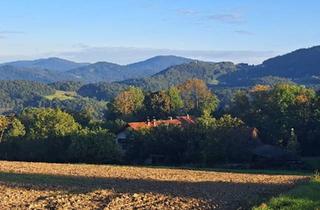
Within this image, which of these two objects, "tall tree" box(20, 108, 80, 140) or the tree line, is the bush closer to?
the tree line

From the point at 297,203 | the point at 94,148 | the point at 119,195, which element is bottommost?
the point at 94,148

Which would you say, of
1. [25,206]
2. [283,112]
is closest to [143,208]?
[25,206]

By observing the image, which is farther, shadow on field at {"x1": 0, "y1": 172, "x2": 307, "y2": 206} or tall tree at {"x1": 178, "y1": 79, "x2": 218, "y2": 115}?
tall tree at {"x1": 178, "y1": 79, "x2": 218, "y2": 115}

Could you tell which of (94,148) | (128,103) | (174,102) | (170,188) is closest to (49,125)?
(94,148)

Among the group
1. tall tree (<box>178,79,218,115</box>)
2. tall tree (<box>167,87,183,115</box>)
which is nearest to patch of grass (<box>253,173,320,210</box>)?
tall tree (<box>167,87,183,115</box>)

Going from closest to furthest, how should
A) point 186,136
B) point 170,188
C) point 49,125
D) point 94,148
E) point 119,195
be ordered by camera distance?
point 119,195, point 170,188, point 94,148, point 186,136, point 49,125

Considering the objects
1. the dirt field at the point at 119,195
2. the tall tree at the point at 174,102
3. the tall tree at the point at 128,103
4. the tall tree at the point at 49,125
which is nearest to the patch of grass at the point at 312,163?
Answer: the dirt field at the point at 119,195

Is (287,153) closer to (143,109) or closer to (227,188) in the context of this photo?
(227,188)

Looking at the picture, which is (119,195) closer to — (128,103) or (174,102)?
(128,103)

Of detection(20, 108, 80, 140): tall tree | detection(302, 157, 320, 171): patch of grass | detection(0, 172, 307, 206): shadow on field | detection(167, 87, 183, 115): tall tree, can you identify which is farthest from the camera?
detection(167, 87, 183, 115): tall tree

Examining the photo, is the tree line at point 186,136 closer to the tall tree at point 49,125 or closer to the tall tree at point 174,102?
the tall tree at point 49,125

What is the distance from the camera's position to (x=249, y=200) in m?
34.2

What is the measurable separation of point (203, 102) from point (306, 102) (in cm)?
5622

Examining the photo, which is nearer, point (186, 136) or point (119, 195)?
point (119, 195)
